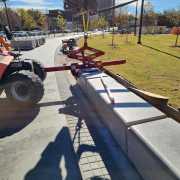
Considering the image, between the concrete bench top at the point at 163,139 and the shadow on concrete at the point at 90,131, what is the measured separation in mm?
731

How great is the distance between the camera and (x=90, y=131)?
4652mm

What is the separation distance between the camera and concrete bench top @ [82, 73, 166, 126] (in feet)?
11.6

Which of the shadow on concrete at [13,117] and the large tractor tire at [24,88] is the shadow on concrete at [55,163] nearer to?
the shadow on concrete at [13,117]

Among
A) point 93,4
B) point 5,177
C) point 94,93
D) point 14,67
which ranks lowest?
point 5,177

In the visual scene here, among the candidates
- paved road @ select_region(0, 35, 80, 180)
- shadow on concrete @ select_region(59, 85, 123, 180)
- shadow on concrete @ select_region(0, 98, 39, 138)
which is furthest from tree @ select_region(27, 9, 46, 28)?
paved road @ select_region(0, 35, 80, 180)

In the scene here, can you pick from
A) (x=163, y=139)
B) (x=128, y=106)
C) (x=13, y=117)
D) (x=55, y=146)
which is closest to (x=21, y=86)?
(x=13, y=117)

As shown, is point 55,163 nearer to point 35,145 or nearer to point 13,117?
point 35,145

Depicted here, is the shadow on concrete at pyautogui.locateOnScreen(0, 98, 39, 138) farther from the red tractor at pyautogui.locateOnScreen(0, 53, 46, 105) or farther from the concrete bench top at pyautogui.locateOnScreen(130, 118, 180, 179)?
the concrete bench top at pyautogui.locateOnScreen(130, 118, 180, 179)

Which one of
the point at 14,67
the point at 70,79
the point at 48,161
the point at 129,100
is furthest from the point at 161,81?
the point at 48,161

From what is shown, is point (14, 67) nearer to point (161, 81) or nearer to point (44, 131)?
point (44, 131)

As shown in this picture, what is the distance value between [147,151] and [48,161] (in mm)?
1696

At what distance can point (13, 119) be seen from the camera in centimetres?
534

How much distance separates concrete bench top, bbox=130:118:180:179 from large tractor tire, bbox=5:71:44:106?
3.08m

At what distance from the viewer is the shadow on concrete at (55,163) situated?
11.0 feet
